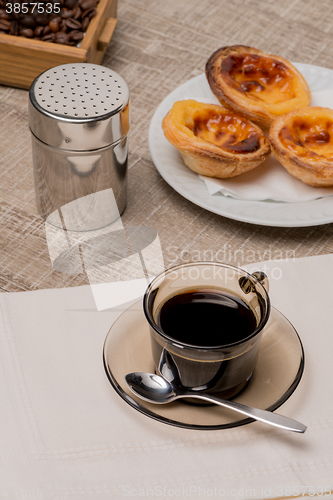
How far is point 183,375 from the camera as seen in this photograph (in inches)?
22.3

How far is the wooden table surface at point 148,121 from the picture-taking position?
0.86 meters

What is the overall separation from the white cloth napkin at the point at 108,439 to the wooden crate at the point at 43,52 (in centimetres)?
58

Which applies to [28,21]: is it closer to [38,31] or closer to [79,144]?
[38,31]

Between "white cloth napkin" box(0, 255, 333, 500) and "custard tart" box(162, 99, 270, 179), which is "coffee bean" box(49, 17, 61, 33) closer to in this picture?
"custard tart" box(162, 99, 270, 179)

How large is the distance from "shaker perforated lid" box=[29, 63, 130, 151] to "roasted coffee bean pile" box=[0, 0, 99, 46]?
30 centimetres

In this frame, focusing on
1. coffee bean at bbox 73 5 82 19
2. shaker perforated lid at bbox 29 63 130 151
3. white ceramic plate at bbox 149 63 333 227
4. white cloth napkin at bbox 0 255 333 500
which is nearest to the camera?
white cloth napkin at bbox 0 255 333 500

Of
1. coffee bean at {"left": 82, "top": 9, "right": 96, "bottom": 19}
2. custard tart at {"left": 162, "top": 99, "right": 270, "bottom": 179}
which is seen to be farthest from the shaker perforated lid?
coffee bean at {"left": 82, "top": 9, "right": 96, "bottom": 19}

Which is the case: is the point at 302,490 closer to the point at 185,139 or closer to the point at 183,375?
the point at 183,375

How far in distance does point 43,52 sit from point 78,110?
352 mm

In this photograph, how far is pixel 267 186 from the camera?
0.94 m

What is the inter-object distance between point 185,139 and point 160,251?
200 millimetres

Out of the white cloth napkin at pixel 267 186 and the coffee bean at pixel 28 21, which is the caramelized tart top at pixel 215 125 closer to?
the white cloth napkin at pixel 267 186

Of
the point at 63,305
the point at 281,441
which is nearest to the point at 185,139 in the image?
the point at 63,305

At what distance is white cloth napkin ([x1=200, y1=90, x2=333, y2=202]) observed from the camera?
36.1 inches
